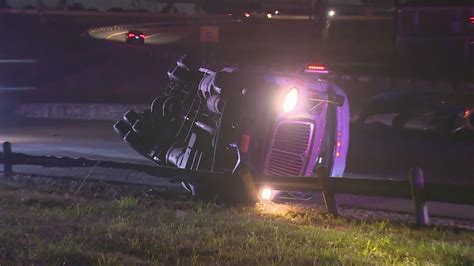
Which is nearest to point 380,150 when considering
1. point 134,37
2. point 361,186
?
point 134,37

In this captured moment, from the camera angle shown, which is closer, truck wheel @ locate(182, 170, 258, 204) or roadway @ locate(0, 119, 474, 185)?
truck wheel @ locate(182, 170, 258, 204)

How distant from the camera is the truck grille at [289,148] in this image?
9.86 metres

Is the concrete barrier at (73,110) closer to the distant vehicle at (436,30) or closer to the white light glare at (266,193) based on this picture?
the distant vehicle at (436,30)

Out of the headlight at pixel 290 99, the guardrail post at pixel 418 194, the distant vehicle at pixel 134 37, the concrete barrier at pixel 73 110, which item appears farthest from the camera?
the concrete barrier at pixel 73 110

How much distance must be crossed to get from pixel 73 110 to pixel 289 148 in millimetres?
25213

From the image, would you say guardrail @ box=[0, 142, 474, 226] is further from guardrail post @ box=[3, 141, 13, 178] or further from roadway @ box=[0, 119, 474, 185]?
roadway @ box=[0, 119, 474, 185]

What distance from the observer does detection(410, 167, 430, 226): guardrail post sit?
27.8ft

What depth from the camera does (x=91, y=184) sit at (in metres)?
12.5

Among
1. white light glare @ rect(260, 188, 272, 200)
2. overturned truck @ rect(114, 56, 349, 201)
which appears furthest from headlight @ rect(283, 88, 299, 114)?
white light glare @ rect(260, 188, 272, 200)

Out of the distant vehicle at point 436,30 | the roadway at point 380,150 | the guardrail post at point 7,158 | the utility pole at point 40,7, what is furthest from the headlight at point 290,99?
the utility pole at point 40,7

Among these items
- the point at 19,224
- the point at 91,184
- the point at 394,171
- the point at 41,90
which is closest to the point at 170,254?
the point at 19,224

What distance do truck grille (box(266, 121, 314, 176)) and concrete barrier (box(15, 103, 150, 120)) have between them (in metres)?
21.8

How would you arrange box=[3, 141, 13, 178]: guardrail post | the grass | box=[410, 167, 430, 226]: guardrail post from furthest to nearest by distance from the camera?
box=[3, 141, 13, 178]: guardrail post
box=[410, 167, 430, 226]: guardrail post
the grass

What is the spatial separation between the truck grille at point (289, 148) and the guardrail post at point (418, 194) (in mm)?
1784
